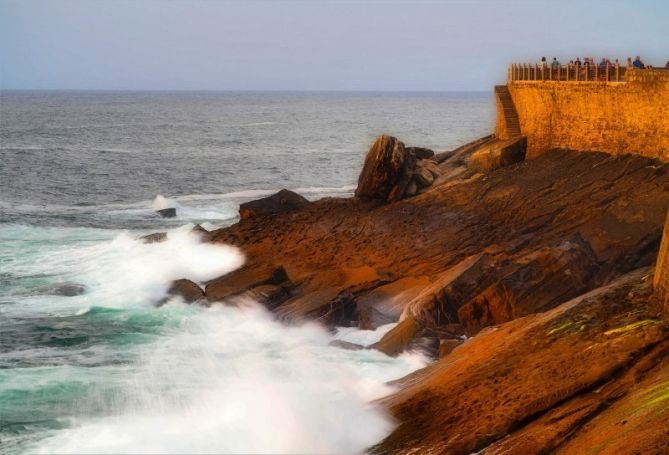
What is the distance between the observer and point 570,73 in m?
34.3

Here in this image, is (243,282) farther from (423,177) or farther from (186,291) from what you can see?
(423,177)

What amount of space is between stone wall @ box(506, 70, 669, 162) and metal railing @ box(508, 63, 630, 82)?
0.32 meters

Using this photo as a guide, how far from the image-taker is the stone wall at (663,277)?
16264mm

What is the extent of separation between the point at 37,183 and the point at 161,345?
36.0 meters

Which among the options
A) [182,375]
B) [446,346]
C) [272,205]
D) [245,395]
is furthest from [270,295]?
[272,205]

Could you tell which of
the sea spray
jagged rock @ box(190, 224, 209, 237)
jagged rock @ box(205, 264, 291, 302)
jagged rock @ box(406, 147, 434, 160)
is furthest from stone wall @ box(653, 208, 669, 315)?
jagged rock @ box(406, 147, 434, 160)

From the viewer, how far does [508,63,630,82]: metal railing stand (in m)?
31.6

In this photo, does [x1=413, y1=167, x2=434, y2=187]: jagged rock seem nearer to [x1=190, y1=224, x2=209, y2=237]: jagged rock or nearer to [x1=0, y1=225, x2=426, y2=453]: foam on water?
[x1=0, y1=225, x2=426, y2=453]: foam on water

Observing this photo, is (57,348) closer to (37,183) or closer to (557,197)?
(557,197)

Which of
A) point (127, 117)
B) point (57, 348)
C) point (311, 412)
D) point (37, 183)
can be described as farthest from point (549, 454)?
point (127, 117)

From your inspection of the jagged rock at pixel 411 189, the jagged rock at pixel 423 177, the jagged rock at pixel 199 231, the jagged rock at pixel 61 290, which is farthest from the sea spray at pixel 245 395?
the jagged rock at pixel 423 177

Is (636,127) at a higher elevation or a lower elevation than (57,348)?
higher

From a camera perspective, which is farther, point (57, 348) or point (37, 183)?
point (37, 183)

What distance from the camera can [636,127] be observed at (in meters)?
29.6
